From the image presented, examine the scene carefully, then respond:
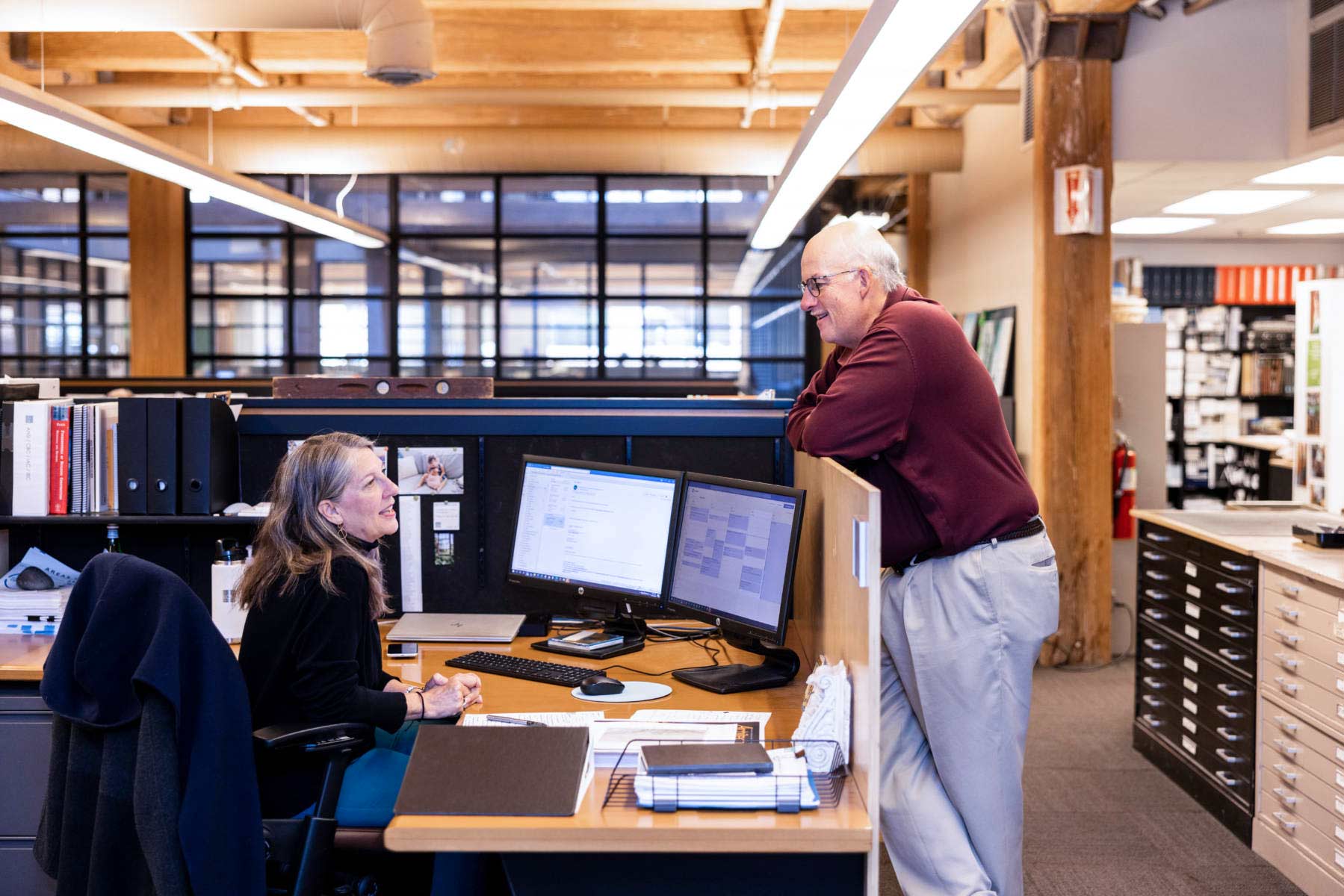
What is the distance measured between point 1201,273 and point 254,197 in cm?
635

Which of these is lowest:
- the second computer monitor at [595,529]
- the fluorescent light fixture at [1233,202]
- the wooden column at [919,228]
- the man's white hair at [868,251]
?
the second computer monitor at [595,529]

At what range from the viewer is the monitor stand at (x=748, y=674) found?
2207 millimetres

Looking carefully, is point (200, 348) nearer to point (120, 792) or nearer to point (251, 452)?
point (251, 452)

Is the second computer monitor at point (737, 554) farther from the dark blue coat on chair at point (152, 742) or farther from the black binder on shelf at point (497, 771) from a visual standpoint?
the dark blue coat on chair at point (152, 742)

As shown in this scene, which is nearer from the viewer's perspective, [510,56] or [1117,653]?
[1117,653]

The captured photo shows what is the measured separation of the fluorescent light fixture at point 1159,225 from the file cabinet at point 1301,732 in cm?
413

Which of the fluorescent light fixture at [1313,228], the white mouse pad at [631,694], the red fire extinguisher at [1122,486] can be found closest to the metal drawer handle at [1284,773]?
the white mouse pad at [631,694]

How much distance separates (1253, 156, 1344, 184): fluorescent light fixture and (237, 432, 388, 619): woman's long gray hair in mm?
4500

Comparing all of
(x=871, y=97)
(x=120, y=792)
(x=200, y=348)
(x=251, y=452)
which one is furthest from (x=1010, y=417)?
(x=200, y=348)

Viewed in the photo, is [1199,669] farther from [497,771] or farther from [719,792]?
[497,771]

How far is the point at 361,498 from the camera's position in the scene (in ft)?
7.27

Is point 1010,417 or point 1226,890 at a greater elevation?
point 1010,417

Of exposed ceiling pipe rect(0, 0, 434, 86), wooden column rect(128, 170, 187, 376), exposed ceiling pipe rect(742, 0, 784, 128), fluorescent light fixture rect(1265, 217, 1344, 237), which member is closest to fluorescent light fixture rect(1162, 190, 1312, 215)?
fluorescent light fixture rect(1265, 217, 1344, 237)

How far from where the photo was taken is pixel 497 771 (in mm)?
1673
